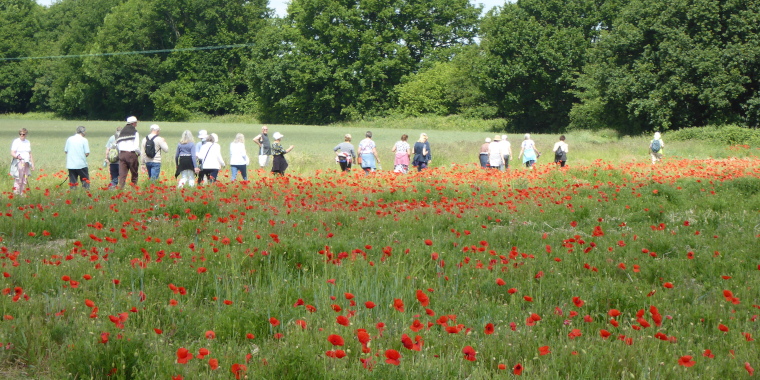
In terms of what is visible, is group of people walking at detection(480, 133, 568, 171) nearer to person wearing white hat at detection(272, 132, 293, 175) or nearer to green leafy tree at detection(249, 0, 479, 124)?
person wearing white hat at detection(272, 132, 293, 175)

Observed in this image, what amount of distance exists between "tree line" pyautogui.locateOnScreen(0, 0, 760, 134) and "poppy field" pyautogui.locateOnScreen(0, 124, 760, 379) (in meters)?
36.0

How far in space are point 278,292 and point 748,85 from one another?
44410 mm

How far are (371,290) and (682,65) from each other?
42.9 metres

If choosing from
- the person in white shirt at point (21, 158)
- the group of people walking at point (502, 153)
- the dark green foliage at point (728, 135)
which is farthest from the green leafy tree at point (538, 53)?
the person in white shirt at point (21, 158)

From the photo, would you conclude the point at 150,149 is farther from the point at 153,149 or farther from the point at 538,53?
the point at 538,53

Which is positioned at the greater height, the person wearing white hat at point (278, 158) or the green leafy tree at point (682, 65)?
the green leafy tree at point (682, 65)

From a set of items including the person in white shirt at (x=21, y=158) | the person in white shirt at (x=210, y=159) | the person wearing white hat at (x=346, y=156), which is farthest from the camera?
the person wearing white hat at (x=346, y=156)

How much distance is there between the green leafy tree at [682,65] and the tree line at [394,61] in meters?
0.10

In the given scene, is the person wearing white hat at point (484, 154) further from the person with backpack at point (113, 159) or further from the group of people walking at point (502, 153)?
the person with backpack at point (113, 159)

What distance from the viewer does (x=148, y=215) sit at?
30.5ft

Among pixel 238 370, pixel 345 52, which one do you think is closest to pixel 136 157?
pixel 238 370

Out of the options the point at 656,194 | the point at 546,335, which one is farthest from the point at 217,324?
the point at 656,194

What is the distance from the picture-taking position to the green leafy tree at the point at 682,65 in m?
41.3

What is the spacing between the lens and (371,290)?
5.30 metres
